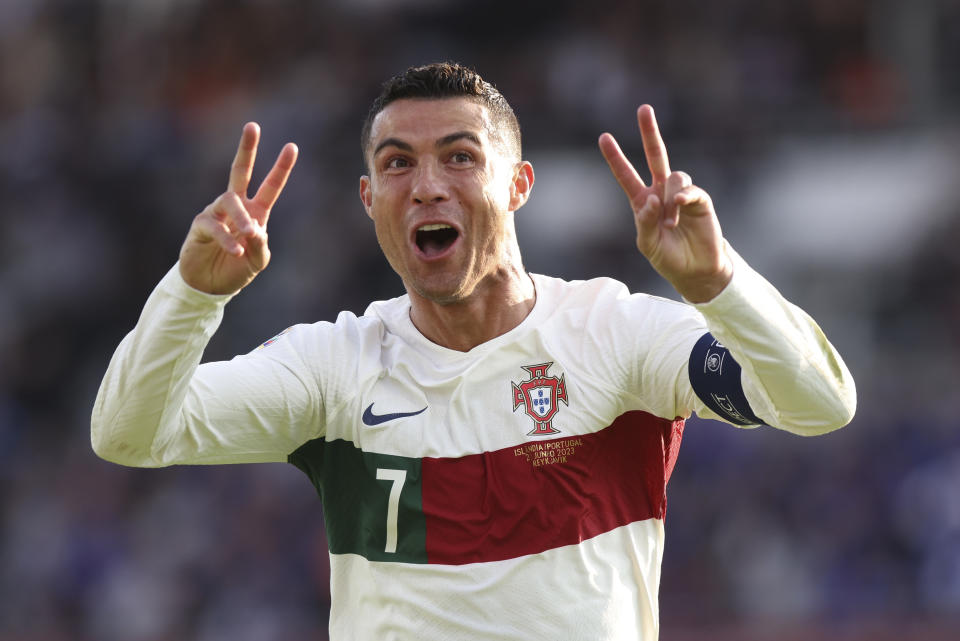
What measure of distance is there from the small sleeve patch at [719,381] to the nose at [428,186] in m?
0.91

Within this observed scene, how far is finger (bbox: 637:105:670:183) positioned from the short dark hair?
83 cm

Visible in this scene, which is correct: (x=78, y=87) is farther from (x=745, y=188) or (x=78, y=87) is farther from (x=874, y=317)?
(x=874, y=317)

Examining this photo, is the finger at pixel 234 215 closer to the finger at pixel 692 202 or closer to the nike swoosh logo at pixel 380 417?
the nike swoosh logo at pixel 380 417

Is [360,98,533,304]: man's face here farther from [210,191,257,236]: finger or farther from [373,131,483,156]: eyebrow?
[210,191,257,236]: finger

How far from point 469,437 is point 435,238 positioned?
0.76 m

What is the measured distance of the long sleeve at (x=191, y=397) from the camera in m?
3.46

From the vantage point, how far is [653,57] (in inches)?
496

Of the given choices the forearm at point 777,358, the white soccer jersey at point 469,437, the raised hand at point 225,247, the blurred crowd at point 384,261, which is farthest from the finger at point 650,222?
the blurred crowd at point 384,261

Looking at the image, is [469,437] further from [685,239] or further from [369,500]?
[685,239]

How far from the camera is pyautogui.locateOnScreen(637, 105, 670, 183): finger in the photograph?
3.40 meters

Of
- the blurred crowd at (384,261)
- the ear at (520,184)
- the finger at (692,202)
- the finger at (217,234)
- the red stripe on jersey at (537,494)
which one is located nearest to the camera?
the finger at (692,202)

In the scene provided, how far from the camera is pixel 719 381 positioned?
11.5 ft

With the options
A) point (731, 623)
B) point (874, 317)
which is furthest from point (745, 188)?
point (731, 623)

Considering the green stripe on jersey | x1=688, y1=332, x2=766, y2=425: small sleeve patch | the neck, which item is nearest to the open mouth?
the neck
